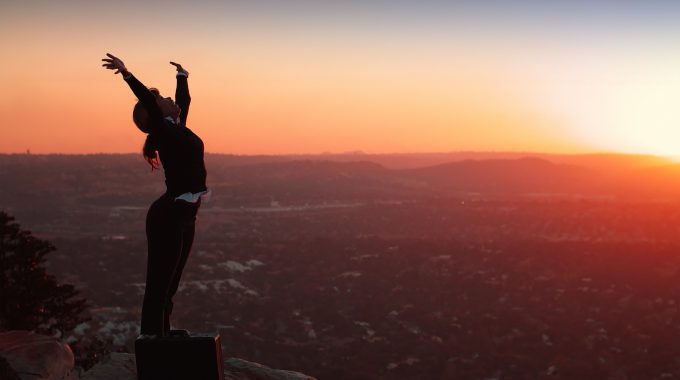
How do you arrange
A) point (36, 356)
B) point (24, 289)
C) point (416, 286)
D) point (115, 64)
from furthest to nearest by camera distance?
1. point (416, 286)
2. point (24, 289)
3. point (36, 356)
4. point (115, 64)

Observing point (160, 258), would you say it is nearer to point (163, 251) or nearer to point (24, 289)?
point (163, 251)

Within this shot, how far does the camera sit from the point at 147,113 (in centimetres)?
617

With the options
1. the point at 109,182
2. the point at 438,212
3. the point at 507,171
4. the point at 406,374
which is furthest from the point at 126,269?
the point at 507,171

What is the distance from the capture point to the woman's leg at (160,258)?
6.36 meters

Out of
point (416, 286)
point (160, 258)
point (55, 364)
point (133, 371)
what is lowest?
point (416, 286)

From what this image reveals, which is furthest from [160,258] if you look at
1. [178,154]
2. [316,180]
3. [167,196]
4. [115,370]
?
[316,180]

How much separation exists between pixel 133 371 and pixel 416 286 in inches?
1224

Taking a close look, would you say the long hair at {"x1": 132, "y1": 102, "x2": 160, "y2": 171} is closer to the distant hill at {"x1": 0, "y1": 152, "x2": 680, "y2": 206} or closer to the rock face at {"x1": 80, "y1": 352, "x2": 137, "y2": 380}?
the rock face at {"x1": 80, "y1": 352, "x2": 137, "y2": 380}

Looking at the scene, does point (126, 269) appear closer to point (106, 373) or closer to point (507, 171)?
point (106, 373)

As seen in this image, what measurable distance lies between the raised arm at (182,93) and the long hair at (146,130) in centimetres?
54

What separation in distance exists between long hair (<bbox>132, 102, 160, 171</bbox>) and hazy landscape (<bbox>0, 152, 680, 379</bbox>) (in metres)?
18.6

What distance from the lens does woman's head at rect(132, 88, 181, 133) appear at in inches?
243

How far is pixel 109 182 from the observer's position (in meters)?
108

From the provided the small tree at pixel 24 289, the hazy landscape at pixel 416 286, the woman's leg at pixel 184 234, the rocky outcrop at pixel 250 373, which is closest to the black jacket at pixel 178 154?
the woman's leg at pixel 184 234
